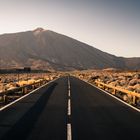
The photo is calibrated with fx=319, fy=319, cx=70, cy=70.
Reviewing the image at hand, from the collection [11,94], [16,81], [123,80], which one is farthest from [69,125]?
[16,81]

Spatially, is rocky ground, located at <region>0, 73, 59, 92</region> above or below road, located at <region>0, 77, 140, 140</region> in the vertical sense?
above

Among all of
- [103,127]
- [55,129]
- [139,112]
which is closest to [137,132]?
[103,127]

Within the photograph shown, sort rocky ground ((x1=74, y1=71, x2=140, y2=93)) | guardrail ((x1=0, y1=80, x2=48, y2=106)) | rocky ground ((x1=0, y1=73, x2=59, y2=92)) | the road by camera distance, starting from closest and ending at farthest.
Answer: the road
guardrail ((x1=0, y1=80, x2=48, y2=106))
rocky ground ((x1=74, y1=71, x2=140, y2=93))
rocky ground ((x1=0, y1=73, x2=59, y2=92))

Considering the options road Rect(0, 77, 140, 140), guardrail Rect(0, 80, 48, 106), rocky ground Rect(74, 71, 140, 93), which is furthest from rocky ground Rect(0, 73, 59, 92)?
road Rect(0, 77, 140, 140)

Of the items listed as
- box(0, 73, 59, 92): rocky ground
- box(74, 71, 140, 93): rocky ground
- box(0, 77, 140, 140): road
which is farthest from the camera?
box(0, 73, 59, 92): rocky ground

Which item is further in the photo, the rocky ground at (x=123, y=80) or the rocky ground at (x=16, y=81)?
the rocky ground at (x=16, y=81)

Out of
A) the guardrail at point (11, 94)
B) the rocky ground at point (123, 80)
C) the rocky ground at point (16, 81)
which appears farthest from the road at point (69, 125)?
the rocky ground at point (16, 81)

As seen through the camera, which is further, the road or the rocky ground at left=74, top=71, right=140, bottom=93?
the rocky ground at left=74, top=71, right=140, bottom=93

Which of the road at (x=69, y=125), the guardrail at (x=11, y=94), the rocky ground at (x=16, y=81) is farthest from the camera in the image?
the rocky ground at (x=16, y=81)

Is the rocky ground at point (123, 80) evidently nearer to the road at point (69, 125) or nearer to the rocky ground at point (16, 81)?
the rocky ground at point (16, 81)

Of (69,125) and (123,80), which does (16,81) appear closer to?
(123,80)

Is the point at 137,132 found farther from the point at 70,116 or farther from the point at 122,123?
the point at 70,116

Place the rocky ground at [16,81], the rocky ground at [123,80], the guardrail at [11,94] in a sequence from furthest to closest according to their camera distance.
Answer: the rocky ground at [16,81], the rocky ground at [123,80], the guardrail at [11,94]

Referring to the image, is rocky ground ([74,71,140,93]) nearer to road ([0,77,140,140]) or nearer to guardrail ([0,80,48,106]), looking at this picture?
guardrail ([0,80,48,106])
